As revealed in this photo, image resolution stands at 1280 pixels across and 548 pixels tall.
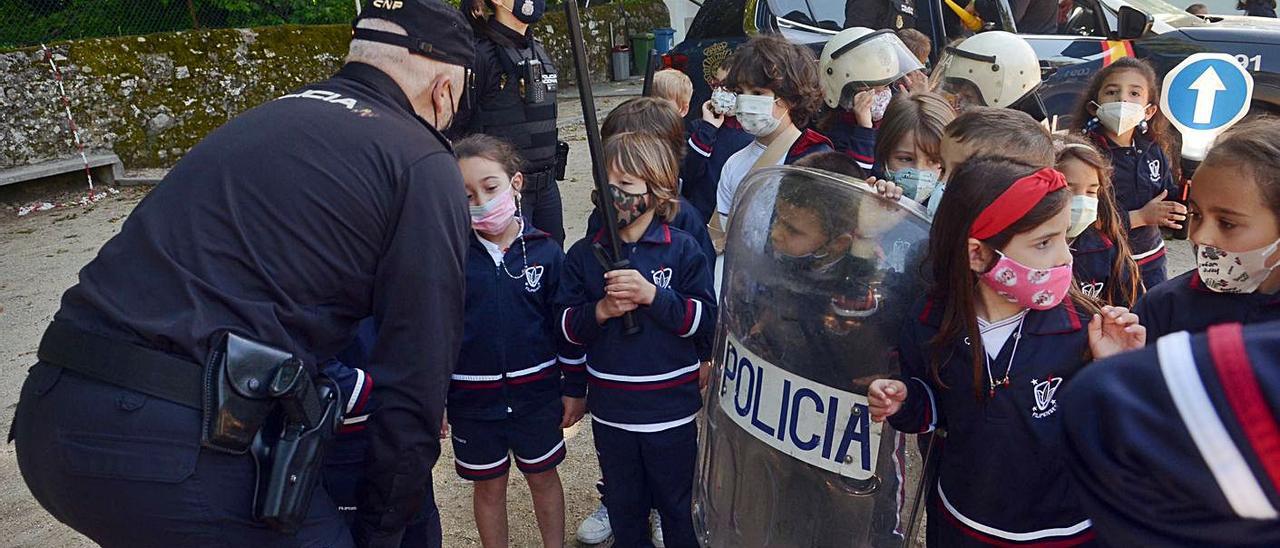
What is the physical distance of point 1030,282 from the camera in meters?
1.80

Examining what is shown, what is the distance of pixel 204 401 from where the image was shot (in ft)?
5.38

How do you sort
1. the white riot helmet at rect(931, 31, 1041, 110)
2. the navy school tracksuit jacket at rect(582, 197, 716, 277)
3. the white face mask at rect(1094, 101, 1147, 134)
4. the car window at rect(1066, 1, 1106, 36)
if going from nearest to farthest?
1. the navy school tracksuit jacket at rect(582, 197, 716, 277)
2. the white face mask at rect(1094, 101, 1147, 134)
3. the white riot helmet at rect(931, 31, 1041, 110)
4. the car window at rect(1066, 1, 1106, 36)

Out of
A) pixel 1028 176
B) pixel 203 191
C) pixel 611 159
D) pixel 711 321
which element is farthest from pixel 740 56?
pixel 203 191

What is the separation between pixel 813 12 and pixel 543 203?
328cm

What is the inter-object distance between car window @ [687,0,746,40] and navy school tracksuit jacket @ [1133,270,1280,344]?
4872 mm

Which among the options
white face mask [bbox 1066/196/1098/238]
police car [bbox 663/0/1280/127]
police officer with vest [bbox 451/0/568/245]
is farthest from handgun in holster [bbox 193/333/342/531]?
police car [bbox 663/0/1280/127]

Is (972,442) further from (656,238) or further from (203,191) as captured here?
(203,191)

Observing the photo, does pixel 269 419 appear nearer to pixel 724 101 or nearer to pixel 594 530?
pixel 594 530

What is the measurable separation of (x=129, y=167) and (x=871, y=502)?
31.8ft

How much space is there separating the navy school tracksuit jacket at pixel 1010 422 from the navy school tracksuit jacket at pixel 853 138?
4.45 ft

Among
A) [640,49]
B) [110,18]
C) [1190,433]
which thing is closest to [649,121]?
[1190,433]

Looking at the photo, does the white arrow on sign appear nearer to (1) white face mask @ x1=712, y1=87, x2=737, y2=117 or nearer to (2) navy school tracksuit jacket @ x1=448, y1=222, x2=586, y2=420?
(1) white face mask @ x1=712, y1=87, x2=737, y2=117

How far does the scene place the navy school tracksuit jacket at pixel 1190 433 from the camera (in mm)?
766

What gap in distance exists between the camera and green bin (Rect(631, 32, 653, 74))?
16.8m
